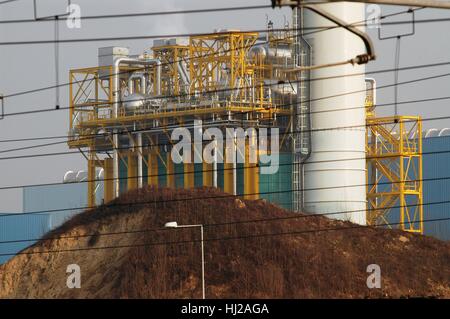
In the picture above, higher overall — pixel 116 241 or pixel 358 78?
pixel 358 78

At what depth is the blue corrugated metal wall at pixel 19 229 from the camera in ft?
342

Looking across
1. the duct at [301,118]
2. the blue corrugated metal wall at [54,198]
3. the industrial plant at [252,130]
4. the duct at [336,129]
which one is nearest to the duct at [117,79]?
the industrial plant at [252,130]

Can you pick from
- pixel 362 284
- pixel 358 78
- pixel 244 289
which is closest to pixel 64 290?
pixel 244 289

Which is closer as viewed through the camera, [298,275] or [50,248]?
[298,275]

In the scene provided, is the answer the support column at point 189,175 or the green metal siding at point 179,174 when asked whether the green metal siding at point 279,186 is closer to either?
the support column at point 189,175

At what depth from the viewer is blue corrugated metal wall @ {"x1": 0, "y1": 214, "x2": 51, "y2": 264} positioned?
104m

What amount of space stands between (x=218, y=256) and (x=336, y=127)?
10.5m

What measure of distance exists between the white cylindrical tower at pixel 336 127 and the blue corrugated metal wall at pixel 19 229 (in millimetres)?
42985

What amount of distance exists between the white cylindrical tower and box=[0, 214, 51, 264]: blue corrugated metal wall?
43.0m

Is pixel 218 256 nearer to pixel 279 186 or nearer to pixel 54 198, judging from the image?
pixel 279 186

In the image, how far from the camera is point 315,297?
5597cm

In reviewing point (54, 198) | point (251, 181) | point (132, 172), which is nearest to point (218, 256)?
point (251, 181)

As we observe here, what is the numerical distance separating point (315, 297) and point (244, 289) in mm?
3142

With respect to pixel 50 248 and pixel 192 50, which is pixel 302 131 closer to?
pixel 192 50
